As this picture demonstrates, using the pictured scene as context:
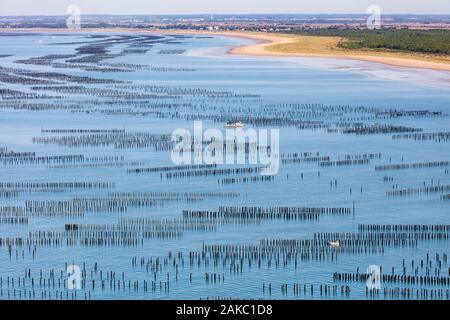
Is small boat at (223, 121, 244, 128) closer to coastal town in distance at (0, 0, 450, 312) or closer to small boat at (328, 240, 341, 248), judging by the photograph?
coastal town in distance at (0, 0, 450, 312)

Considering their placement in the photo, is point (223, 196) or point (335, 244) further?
point (223, 196)

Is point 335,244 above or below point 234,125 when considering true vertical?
below

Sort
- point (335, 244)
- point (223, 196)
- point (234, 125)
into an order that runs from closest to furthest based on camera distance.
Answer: point (335, 244) < point (223, 196) < point (234, 125)

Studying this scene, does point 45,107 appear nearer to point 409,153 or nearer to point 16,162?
point 16,162


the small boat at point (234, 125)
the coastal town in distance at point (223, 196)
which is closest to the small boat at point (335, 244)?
the coastal town in distance at point (223, 196)

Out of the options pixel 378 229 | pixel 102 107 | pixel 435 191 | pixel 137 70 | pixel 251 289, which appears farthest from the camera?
pixel 137 70

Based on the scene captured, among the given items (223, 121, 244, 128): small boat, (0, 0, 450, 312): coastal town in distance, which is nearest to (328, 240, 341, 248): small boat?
(0, 0, 450, 312): coastal town in distance

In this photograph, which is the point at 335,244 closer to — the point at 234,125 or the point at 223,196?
the point at 223,196

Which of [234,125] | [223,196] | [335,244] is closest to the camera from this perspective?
[335,244]

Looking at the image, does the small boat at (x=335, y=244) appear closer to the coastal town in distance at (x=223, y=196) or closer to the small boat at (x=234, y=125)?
the coastal town in distance at (x=223, y=196)

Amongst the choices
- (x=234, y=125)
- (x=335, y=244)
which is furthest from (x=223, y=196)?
(x=234, y=125)

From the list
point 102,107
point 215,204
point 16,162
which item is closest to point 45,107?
point 102,107
